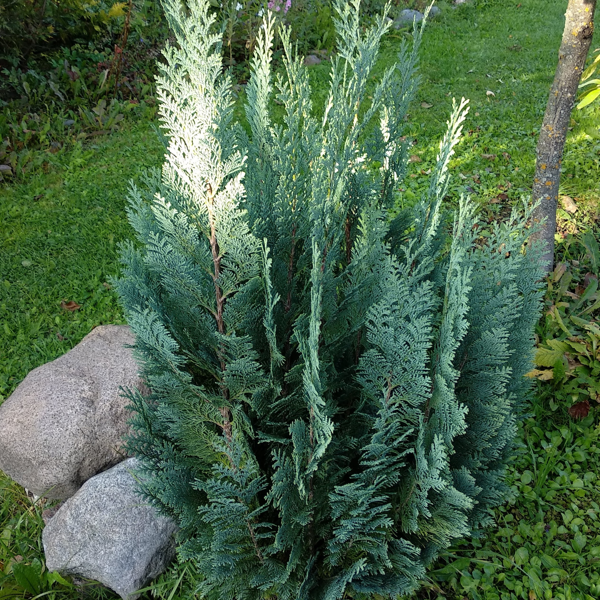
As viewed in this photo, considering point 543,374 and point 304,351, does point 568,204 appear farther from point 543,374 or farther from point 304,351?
point 304,351

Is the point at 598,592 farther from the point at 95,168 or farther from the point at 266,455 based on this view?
the point at 95,168

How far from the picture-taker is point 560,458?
3.04 meters

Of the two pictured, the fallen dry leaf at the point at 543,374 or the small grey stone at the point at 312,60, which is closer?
the fallen dry leaf at the point at 543,374

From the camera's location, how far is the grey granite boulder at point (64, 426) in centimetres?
294

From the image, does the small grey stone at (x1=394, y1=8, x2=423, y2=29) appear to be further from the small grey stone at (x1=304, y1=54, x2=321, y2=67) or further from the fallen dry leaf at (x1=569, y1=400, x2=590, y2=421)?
the fallen dry leaf at (x1=569, y1=400, x2=590, y2=421)

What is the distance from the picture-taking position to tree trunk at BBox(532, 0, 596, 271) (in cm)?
330

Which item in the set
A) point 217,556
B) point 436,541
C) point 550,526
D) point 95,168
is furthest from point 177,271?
point 95,168

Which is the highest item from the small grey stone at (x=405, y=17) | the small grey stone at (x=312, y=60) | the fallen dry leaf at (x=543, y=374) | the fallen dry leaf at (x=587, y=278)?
the small grey stone at (x=405, y=17)

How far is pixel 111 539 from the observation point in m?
2.57

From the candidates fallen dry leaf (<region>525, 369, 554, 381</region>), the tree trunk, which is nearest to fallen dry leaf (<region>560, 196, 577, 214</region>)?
the tree trunk

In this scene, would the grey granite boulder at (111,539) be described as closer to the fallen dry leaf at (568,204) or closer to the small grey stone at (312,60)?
the fallen dry leaf at (568,204)

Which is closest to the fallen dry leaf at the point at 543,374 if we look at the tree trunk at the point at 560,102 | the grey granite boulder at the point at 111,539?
the tree trunk at the point at 560,102

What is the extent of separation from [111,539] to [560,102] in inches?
153

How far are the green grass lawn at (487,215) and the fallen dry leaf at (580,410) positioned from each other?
0.10 m
